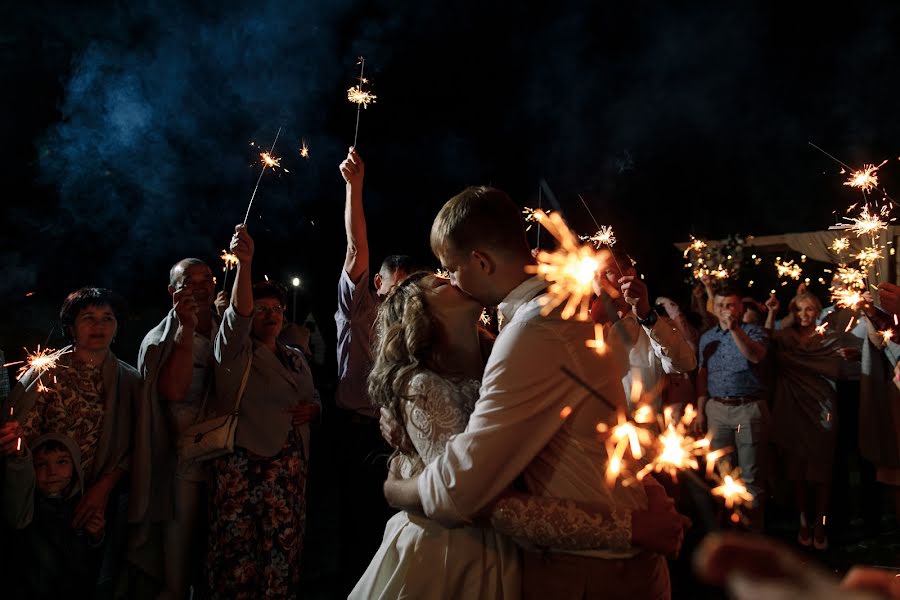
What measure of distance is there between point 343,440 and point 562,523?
9.13 feet

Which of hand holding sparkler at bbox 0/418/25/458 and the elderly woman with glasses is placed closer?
hand holding sparkler at bbox 0/418/25/458

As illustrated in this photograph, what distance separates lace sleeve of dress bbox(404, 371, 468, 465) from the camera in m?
1.90

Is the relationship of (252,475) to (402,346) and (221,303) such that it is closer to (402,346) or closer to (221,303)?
(221,303)

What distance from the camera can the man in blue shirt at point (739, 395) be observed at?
5789 mm

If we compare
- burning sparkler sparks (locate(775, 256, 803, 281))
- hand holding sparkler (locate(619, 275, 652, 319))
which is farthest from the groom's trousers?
burning sparkler sparks (locate(775, 256, 803, 281))

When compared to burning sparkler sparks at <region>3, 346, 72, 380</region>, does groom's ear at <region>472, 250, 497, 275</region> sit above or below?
below

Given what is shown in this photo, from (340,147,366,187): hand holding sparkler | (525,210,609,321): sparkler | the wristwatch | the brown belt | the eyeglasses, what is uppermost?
(340,147,366,187): hand holding sparkler

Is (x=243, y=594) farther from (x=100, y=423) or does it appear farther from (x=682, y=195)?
(x=682, y=195)

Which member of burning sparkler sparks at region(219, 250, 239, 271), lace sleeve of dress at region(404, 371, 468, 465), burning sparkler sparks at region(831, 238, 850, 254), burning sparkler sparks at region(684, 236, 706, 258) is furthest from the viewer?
burning sparkler sparks at region(684, 236, 706, 258)

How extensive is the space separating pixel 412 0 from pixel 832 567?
6051mm

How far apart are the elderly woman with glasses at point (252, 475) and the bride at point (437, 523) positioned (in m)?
1.74

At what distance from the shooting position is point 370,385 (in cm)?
211

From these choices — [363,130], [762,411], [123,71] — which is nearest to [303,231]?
[363,130]

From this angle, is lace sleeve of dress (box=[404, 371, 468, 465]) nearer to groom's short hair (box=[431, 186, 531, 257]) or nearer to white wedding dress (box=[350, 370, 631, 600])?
white wedding dress (box=[350, 370, 631, 600])
